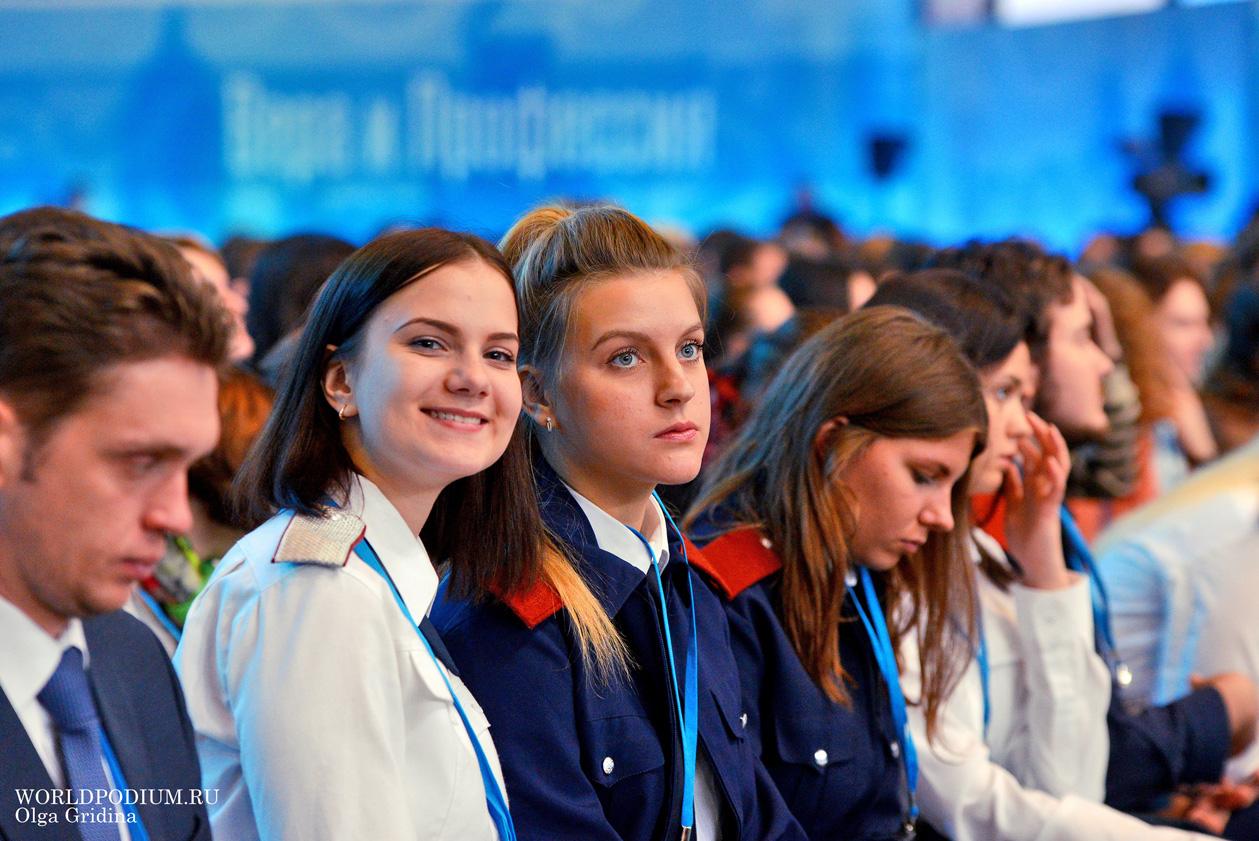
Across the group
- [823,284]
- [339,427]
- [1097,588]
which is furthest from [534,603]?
[823,284]

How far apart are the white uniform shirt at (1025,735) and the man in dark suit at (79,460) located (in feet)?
4.97

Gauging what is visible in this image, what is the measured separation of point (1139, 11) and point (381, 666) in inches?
448

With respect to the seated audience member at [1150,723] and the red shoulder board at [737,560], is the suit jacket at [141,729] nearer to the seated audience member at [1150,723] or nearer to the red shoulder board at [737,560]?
the red shoulder board at [737,560]

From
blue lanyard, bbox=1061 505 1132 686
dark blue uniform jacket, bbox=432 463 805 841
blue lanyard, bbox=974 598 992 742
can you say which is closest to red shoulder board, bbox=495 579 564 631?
dark blue uniform jacket, bbox=432 463 805 841

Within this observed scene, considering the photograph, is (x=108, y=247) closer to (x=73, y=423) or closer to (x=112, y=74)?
(x=73, y=423)

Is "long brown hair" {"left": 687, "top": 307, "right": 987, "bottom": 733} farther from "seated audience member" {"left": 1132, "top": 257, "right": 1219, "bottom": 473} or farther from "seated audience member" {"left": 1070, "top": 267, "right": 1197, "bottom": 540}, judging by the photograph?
"seated audience member" {"left": 1132, "top": 257, "right": 1219, "bottom": 473}

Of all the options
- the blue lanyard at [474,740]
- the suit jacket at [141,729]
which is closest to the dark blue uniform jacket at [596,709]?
the blue lanyard at [474,740]

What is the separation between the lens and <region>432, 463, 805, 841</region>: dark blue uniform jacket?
Result: 6.00ft

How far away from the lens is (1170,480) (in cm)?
491

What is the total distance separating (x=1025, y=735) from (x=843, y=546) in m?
0.68

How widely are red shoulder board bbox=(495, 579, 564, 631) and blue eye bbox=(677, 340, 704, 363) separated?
396 millimetres

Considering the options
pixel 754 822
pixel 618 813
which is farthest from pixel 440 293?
pixel 754 822

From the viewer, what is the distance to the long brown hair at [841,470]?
7.52 ft

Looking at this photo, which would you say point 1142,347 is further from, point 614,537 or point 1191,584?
point 614,537
